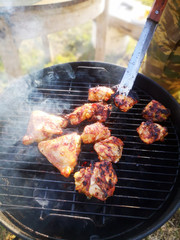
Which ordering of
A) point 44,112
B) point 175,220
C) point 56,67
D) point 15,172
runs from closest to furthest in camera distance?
point 15,172
point 44,112
point 175,220
point 56,67

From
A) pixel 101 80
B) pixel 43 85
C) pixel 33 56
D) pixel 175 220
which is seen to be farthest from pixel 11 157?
pixel 33 56

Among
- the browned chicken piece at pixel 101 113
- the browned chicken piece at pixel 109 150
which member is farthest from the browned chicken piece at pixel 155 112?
the browned chicken piece at pixel 109 150

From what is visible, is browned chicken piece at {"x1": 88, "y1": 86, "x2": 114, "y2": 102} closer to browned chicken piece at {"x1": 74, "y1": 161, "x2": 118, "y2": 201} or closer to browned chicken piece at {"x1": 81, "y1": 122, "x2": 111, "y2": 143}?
browned chicken piece at {"x1": 81, "y1": 122, "x2": 111, "y2": 143}

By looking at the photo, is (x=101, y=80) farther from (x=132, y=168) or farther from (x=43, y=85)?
(x=132, y=168)

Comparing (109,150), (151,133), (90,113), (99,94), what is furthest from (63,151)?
(151,133)

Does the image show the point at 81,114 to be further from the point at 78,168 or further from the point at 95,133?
the point at 78,168

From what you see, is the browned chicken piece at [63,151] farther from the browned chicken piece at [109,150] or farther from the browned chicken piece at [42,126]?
the browned chicken piece at [109,150]

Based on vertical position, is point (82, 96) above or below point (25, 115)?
above
